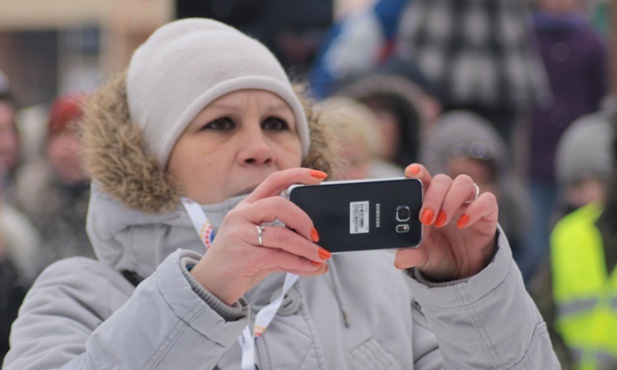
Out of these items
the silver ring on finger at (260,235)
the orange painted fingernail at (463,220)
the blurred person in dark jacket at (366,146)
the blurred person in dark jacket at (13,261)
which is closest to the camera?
the silver ring on finger at (260,235)

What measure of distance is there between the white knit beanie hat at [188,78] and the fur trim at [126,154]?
33 millimetres

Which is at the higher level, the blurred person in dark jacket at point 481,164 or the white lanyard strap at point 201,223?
the white lanyard strap at point 201,223

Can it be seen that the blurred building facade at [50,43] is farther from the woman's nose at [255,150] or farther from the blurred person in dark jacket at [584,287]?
the woman's nose at [255,150]

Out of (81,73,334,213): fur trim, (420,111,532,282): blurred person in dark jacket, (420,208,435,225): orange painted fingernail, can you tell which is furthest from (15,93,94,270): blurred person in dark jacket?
(420,208,435,225): orange painted fingernail

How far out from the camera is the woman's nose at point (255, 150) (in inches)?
94.5

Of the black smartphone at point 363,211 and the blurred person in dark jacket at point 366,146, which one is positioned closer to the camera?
the black smartphone at point 363,211

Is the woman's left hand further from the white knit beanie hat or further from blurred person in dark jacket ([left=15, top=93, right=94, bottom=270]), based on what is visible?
blurred person in dark jacket ([left=15, top=93, right=94, bottom=270])

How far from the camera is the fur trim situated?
2451 millimetres

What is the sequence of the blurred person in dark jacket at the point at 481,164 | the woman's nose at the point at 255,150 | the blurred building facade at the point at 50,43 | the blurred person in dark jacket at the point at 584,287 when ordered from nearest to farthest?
1. the woman's nose at the point at 255,150
2. the blurred person in dark jacket at the point at 584,287
3. the blurred person in dark jacket at the point at 481,164
4. the blurred building facade at the point at 50,43

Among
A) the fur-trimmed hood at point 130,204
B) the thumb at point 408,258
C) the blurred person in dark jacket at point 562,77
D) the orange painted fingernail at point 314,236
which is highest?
the orange painted fingernail at point 314,236

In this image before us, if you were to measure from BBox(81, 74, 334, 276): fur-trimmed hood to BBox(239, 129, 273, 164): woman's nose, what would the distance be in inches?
3.7

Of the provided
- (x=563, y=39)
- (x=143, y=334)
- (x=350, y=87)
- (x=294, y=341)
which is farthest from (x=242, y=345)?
(x=563, y=39)

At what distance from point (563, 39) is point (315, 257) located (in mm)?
4966

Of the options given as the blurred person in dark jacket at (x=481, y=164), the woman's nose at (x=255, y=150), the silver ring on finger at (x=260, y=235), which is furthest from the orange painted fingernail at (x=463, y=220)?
the blurred person in dark jacket at (x=481, y=164)
